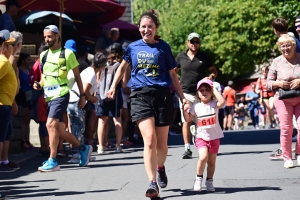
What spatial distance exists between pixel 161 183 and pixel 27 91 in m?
6.53

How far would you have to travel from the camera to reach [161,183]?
911cm

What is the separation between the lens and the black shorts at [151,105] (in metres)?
8.71

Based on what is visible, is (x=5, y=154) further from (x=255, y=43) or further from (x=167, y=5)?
(x=167, y=5)

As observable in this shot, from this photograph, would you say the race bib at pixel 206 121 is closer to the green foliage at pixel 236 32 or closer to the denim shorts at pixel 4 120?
the denim shorts at pixel 4 120

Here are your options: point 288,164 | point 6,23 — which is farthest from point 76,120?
point 288,164

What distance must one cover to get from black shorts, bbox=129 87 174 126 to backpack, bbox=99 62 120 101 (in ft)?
19.2

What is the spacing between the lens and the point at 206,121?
30.3 feet

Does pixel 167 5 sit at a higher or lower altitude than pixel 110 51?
higher

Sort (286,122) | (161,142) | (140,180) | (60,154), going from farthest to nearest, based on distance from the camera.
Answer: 1. (60,154)
2. (286,122)
3. (140,180)
4. (161,142)

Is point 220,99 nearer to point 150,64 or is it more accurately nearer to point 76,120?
point 150,64

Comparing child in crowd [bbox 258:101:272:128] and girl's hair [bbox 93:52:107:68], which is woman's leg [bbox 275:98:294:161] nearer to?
girl's hair [bbox 93:52:107:68]

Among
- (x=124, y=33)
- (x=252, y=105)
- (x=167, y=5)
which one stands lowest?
(x=252, y=105)

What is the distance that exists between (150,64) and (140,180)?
1.90 meters

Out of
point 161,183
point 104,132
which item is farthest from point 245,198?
point 104,132
